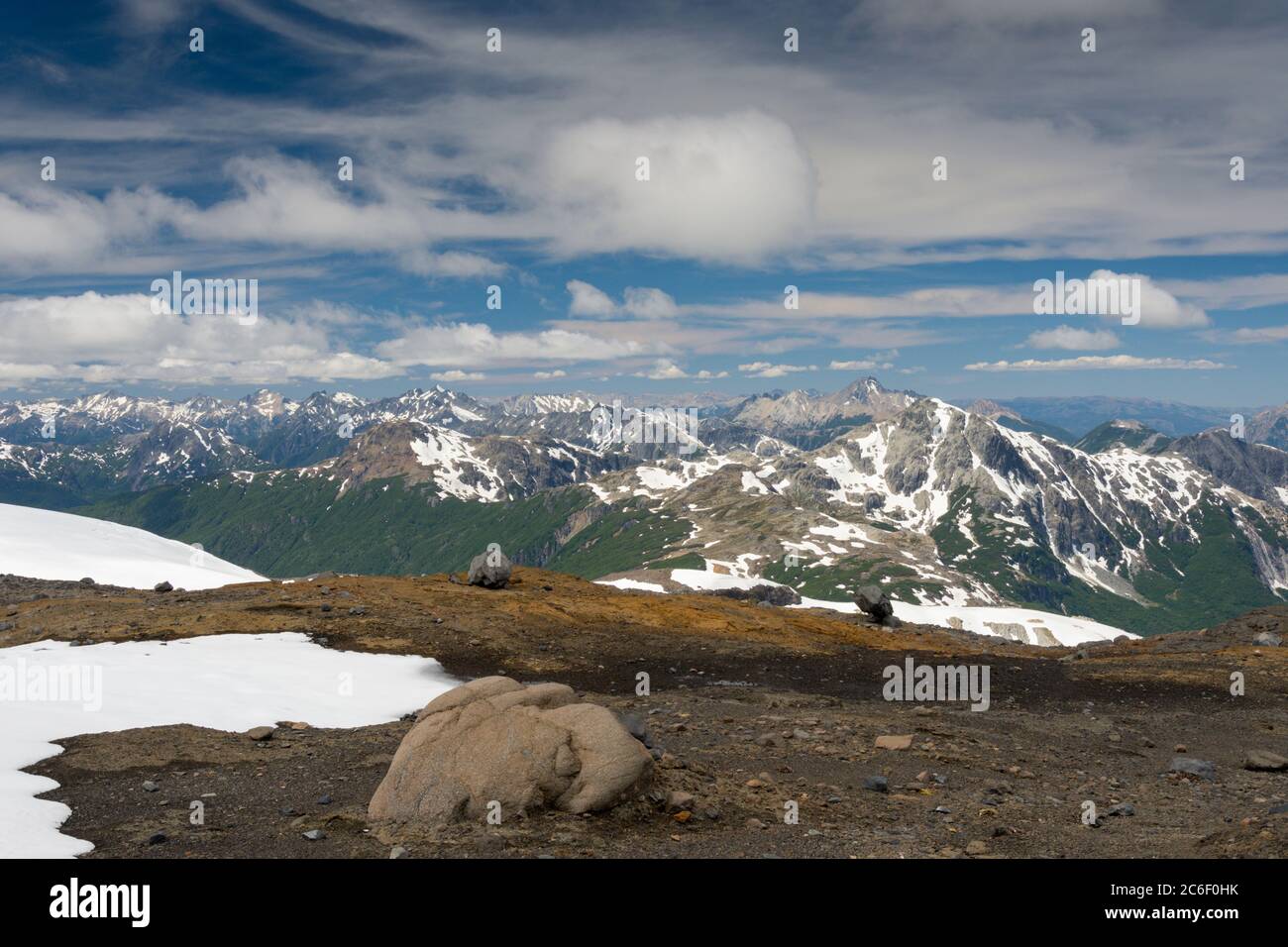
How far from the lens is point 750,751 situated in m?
21.6

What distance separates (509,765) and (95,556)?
74592 millimetres

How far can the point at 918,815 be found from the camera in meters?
16.8

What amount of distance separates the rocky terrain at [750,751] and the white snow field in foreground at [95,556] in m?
22.1

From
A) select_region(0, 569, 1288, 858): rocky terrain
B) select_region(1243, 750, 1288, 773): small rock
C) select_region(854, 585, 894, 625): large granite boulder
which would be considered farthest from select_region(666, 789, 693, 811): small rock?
select_region(854, 585, 894, 625): large granite boulder

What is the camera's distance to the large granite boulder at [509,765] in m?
15.1

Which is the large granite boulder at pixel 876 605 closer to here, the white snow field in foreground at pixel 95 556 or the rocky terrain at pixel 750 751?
the rocky terrain at pixel 750 751

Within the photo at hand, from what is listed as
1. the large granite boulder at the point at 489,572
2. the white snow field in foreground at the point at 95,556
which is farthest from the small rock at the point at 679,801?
the white snow field in foreground at the point at 95,556

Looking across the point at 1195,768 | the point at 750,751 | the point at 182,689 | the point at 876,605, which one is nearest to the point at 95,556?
the point at 182,689

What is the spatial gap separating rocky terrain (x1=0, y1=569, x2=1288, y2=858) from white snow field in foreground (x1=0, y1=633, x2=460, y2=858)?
0.92 metres

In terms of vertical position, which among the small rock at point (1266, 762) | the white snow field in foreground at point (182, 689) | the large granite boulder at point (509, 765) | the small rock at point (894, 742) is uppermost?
the large granite boulder at point (509, 765)

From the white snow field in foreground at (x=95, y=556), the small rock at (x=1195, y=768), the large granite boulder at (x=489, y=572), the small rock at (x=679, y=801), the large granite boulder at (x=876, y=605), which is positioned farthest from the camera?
the white snow field in foreground at (x=95, y=556)

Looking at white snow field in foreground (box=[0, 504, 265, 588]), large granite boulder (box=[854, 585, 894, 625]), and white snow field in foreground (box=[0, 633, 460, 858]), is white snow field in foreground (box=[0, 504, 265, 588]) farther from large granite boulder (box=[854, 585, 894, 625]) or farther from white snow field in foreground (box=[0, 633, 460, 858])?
large granite boulder (box=[854, 585, 894, 625])

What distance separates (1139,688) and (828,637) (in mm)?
17345

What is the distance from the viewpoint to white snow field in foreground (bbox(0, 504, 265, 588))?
65.8m
